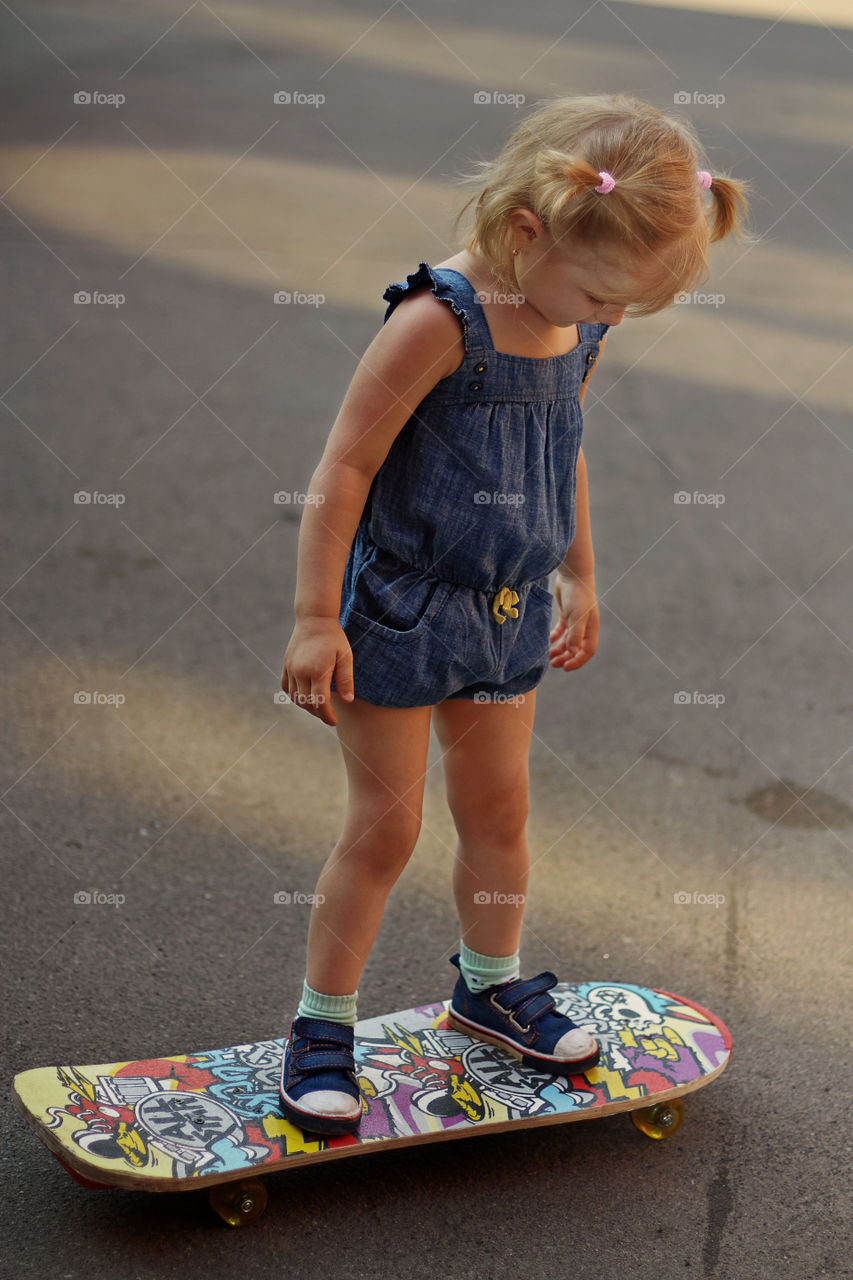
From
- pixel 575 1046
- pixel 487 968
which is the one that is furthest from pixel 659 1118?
pixel 487 968

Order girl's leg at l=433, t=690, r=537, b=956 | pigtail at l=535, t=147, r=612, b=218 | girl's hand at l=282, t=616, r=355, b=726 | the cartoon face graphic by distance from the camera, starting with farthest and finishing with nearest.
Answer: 1. girl's leg at l=433, t=690, r=537, b=956
2. the cartoon face graphic
3. girl's hand at l=282, t=616, r=355, b=726
4. pigtail at l=535, t=147, r=612, b=218

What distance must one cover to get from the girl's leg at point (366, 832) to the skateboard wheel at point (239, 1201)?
11.2 inches

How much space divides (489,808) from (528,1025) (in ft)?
1.21

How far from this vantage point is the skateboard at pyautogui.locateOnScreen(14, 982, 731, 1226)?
1.74m

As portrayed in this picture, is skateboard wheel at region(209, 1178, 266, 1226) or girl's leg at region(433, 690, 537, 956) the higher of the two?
girl's leg at region(433, 690, 537, 956)

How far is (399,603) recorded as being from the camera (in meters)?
1.76

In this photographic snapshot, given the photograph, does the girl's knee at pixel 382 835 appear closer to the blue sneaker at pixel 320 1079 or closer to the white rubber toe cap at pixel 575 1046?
the blue sneaker at pixel 320 1079

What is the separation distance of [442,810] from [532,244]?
1.49 m

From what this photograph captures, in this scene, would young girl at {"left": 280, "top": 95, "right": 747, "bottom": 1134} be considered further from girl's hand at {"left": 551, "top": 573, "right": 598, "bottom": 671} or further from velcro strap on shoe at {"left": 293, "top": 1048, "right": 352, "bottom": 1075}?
girl's hand at {"left": 551, "top": 573, "right": 598, "bottom": 671}

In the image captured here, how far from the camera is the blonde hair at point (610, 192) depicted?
1587 millimetres

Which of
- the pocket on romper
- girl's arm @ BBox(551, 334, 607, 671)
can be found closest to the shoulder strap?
the pocket on romper

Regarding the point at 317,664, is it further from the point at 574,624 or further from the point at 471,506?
the point at 574,624

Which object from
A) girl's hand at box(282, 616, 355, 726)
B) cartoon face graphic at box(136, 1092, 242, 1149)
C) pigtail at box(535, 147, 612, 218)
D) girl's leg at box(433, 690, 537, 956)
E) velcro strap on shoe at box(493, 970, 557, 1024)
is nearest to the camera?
pigtail at box(535, 147, 612, 218)

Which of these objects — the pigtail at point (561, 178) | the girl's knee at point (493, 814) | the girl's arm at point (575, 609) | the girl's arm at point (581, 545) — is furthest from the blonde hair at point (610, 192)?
the girl's knee at point (493, 814)
